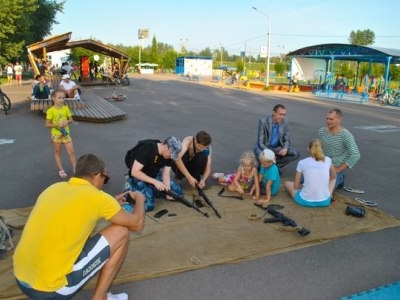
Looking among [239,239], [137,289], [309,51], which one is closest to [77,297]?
[137,289]

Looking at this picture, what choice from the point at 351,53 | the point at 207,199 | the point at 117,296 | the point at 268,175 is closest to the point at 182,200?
the point at 207,199

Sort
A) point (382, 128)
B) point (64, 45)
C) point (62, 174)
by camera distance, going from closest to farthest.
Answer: point (62, 174)
point (382, 128)
point (64, 45)

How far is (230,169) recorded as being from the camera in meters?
7.88

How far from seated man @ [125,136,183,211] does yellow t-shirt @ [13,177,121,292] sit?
2.28 m

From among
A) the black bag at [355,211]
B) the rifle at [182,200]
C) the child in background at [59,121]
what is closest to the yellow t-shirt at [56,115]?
the child in background at [59,121]

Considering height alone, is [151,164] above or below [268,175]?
above

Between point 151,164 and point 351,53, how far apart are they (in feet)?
98.0

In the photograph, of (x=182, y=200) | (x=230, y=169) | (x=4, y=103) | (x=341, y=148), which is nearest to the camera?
(x=182, y=200)

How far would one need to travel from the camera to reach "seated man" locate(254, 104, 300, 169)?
24.0 feet

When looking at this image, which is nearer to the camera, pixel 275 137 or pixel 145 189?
pixel 145 189

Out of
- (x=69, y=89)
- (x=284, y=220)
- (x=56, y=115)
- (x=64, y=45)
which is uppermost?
(x=64, y=45)

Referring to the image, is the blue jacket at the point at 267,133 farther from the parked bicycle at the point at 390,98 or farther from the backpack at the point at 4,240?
the parked bicycle at the point at 390,98

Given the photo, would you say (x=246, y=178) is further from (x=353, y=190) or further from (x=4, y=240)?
(x=4, y=240)

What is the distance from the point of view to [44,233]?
2639 mm
